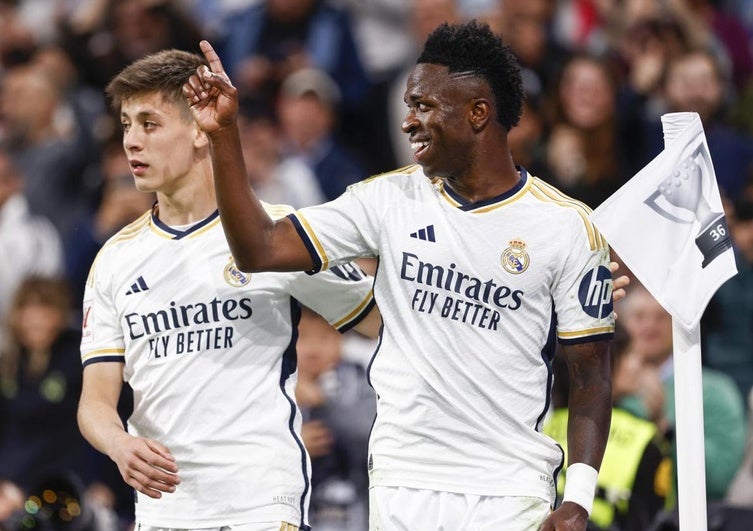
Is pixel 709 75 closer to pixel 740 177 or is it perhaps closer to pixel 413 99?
pixel 740 177

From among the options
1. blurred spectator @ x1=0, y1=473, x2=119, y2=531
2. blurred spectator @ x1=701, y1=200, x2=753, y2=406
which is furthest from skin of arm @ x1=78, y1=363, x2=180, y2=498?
blurred spectator @ x1=701, y1=200, x2=753, y2=406

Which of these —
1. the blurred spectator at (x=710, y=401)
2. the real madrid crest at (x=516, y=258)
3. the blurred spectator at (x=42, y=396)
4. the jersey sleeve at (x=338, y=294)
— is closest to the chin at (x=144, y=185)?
the jersey sleeve at (x=338, y=294)

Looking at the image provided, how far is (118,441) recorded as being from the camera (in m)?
4.60

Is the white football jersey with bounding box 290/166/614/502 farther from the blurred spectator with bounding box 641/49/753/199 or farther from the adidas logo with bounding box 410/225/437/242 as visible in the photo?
the blurred spectator with bounding box 641/49/753/199

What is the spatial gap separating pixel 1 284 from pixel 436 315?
6.19m

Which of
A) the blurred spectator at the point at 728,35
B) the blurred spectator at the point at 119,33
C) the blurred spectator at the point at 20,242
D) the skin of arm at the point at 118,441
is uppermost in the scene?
the blurred spectator at the point at 119,33

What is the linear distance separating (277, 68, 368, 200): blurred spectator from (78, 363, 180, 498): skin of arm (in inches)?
190

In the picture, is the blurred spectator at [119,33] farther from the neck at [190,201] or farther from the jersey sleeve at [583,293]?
the jersey sleeve at [583,293]

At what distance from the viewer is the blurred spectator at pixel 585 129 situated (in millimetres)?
9180

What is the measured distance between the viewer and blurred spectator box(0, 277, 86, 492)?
27.7ft

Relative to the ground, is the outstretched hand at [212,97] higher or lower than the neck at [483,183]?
higher

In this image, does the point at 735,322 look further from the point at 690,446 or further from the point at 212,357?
the point at 212,357

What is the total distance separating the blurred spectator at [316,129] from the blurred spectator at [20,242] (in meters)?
1.88

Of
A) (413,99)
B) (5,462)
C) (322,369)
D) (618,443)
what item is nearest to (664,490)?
(618,443)
